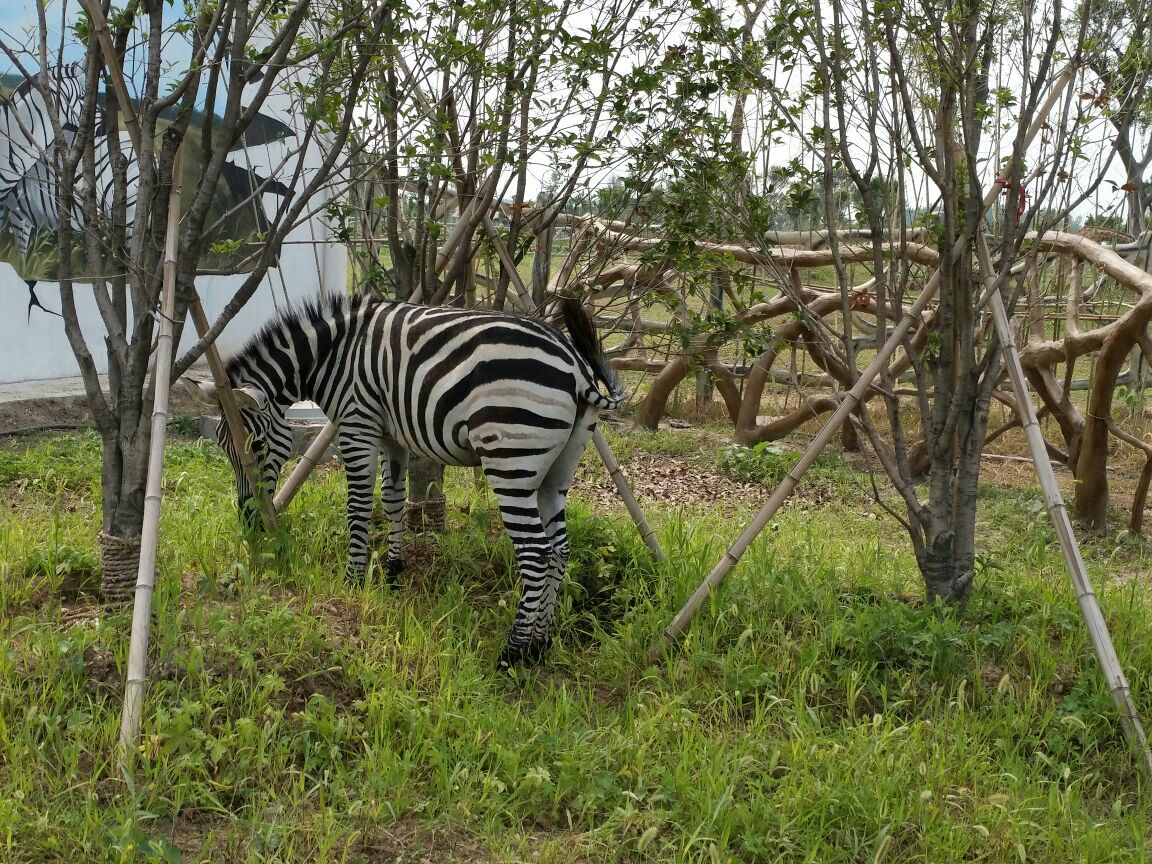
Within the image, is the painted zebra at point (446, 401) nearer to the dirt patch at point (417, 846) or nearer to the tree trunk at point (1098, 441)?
the dirt patch at point (417, 846)

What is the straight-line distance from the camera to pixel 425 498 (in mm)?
6016

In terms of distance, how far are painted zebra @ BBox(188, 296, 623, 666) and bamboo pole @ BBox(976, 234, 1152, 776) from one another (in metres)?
1.80

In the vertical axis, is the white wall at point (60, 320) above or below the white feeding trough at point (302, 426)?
above

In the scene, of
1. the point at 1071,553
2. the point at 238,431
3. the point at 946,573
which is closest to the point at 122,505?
the point at 238,431

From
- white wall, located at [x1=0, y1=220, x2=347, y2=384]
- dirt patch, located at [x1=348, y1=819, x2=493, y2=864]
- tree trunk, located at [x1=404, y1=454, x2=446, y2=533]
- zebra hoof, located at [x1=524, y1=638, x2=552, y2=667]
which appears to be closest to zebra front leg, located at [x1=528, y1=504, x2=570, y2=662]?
zebra hoof, located at [x1=524, y1=638, x2=552, y2=667]

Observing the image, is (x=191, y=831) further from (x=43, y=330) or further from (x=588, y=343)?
(x=43, y=330)

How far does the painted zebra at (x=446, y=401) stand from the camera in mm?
4543

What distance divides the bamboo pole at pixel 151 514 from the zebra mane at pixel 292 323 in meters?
1.14

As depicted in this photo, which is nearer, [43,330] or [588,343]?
→ [588,343]

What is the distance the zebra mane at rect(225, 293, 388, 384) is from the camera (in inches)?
211

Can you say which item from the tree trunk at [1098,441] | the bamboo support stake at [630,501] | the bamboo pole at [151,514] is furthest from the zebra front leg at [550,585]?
the tree trunk at [1098,441]

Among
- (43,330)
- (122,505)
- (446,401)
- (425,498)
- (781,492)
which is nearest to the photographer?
(122,505)

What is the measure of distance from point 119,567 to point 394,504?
1.52m

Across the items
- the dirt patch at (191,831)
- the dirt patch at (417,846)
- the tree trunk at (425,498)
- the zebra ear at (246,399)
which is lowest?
the dirt patch at (417,846)
